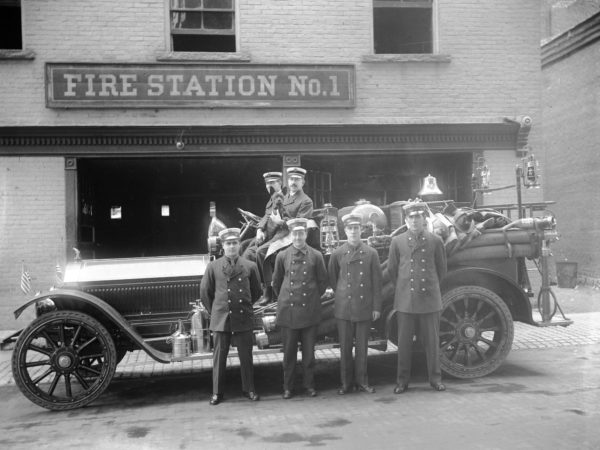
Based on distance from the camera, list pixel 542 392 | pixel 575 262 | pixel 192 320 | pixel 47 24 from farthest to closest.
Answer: pixel 575 262 → pixel 47 24 → pixel 192 320 → pixel 542 392

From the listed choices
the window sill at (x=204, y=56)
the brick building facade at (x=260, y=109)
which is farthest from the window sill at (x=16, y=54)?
the window sill at (x=204, y=56)

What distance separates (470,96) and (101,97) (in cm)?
621

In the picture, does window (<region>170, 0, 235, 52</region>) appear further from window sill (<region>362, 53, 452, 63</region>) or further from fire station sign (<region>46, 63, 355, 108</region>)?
window sill (<region>362, 53, 452, 63</region>)

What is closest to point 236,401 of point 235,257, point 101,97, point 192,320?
point 192,320

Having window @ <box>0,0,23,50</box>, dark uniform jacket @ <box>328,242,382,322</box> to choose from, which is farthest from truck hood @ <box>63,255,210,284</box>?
window @ <box>0,0,23,50</box>

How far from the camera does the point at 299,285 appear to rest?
5844 mm

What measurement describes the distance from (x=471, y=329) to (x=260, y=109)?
535 centimetres

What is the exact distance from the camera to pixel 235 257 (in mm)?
5785

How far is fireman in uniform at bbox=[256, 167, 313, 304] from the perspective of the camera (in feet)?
21.0

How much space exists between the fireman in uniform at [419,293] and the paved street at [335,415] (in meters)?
0.30

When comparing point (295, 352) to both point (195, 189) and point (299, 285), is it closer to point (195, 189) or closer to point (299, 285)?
point (299, 285)

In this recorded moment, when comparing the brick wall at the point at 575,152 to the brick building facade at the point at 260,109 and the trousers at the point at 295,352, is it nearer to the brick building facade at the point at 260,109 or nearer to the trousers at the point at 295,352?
the brick building facade at the point at 260,109

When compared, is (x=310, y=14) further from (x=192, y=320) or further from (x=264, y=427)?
(x=264, y=427)

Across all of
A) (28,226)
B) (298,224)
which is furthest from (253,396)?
(28,226)
